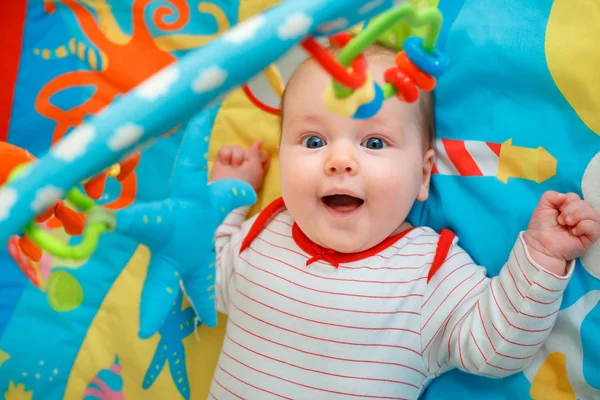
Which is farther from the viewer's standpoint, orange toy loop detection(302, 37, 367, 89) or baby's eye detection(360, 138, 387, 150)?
baby's eye detection(360, 138, 387, 150)

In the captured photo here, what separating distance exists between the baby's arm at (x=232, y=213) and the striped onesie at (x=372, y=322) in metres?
0.08

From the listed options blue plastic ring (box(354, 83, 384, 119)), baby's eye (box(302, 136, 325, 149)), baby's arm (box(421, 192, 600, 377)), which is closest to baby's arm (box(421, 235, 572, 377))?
baby's arm (box(421, 192, 600, 377))

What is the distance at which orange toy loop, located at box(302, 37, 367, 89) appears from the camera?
0.42 m

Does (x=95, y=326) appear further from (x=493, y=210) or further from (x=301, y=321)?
(x=493, y=210)

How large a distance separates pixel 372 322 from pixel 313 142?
0.82 feet

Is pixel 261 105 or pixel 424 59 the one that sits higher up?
pixel 424 59

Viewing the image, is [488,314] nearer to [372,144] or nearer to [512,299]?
[512,299]

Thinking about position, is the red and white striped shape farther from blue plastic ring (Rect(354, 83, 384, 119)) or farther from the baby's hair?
blue plastic ring (Rect(354, 83, 384, 119))

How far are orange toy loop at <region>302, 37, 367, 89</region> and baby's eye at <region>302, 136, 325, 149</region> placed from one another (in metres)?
0.34

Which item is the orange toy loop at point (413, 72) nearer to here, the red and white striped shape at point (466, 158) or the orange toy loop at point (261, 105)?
the red and white striped shape at point (466, 158)

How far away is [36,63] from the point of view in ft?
3.53

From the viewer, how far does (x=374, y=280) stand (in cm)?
80

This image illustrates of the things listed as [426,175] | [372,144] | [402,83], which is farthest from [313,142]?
[402,83]

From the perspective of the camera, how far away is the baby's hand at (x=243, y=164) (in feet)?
3.24
